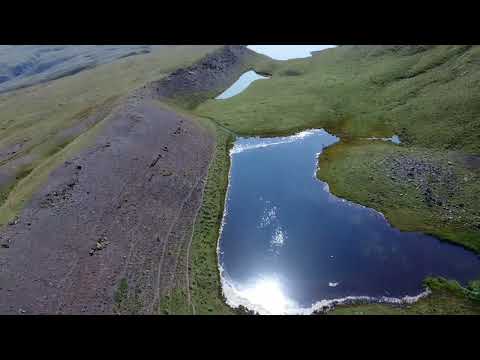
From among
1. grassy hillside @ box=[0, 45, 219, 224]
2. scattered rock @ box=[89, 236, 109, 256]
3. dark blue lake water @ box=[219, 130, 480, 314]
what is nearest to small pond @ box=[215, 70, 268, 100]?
grassy hillside @ box=[0, 45, 219, 224]

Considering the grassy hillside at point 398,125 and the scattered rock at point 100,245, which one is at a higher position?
the grassy hillside at point 398,125

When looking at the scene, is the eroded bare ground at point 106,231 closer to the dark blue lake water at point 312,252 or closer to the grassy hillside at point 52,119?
the grassy hillside at point 52,119

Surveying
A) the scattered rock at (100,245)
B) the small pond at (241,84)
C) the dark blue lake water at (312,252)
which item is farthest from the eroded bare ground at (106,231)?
the small pond at (241,84)

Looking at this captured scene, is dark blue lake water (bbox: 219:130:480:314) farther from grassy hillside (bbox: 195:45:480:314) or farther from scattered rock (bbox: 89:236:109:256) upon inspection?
scattered rock (bbox: 89:236:109:256)

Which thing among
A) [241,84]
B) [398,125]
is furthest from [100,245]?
[241,84]

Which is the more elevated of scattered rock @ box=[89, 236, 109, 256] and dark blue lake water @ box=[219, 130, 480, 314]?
scattered rock @ box=[89, 236, 109, 256]

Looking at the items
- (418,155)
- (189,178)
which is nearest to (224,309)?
(189,178)
